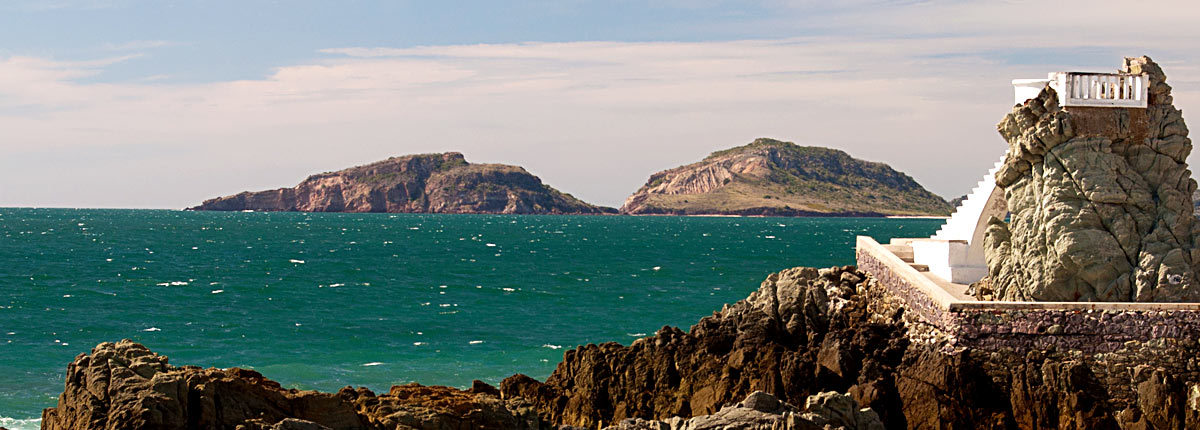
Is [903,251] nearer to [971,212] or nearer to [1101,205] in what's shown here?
[971,212]

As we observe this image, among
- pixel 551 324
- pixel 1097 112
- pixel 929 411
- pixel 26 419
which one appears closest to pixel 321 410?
pixel 929 411

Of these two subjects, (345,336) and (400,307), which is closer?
(345,336)

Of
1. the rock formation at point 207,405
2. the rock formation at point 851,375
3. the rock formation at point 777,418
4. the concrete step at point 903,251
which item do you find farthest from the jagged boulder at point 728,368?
the rock formation at point 207,405

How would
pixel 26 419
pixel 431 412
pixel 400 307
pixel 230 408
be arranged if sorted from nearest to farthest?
pixel 230 408 → pixel 431 412 → pixel 26 419 → pixel 400 307

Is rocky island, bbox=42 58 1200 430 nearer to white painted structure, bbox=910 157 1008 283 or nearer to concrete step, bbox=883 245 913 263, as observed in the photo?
white painted structure, bbox=910 157 1008 283

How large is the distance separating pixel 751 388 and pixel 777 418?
Answer: 623cm

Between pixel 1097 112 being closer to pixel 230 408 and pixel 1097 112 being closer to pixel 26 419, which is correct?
pixel 230 408

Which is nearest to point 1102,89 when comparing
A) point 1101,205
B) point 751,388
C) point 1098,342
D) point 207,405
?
point 1101,205

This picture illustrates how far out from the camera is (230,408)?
1286 centimetres

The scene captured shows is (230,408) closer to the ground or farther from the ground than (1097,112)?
closer to the ground

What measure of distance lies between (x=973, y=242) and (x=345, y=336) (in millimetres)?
18850

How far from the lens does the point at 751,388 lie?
65.1ft

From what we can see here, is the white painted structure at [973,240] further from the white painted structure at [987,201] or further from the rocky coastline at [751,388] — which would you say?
the rocky coastline at [751,388]

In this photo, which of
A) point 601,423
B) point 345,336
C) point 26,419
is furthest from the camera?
point 345,336
